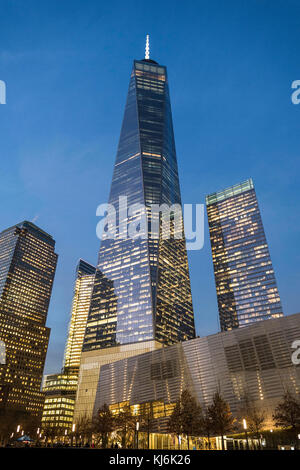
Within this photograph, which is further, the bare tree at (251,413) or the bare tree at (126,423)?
the bare tree at (126,423)

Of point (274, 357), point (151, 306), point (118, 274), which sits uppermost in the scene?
point (118, 274)

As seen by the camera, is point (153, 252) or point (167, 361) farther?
point (153, 252)

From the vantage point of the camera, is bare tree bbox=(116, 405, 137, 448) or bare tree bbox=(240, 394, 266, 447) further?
bare tree bbox=(116, 405, 137, 448)

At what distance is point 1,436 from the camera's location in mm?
143125

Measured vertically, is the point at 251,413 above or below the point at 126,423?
above

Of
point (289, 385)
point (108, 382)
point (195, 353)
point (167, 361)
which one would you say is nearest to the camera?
point (289, 385)

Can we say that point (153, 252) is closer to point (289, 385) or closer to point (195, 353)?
point (195, 353)

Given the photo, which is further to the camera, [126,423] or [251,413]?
[126,423]

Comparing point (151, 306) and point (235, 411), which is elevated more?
point (151, 306)

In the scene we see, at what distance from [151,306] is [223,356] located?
298 ft

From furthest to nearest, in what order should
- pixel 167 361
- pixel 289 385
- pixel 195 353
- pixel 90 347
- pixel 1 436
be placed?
pixel 90 347 → pixel 1 436 → pixel 167 361 → pixel 195 353 → pixel 289 385

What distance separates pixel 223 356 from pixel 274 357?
13.5 metres
